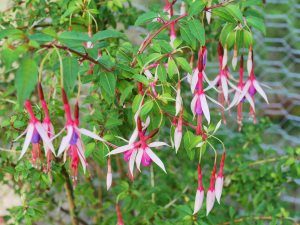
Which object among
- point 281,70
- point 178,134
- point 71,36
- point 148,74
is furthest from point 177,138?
point 281,70

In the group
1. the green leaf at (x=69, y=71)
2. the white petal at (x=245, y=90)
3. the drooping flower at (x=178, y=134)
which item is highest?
the green leaf at (x=69, y=71)

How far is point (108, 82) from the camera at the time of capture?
805mm

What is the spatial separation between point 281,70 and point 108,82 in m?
1.36

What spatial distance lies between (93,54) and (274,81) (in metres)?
1.40

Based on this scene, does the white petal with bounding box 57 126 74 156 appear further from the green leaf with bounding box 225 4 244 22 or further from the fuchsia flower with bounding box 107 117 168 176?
the green leaf with bounding box 225 4 244 22

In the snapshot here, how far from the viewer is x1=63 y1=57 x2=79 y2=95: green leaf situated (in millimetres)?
665

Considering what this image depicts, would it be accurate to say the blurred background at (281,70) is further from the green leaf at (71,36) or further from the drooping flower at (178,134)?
the green leaf at (71,36)

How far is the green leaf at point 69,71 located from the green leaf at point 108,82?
0.40ft

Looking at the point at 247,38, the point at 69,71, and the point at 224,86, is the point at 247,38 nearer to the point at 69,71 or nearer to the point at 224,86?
the point at 224,86

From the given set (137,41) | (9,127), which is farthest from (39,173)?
(137,41)

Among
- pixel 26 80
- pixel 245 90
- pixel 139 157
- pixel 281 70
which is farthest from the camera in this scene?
pixel 281 70

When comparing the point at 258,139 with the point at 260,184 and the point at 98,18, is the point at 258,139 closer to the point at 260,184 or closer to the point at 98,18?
the point at 260,184

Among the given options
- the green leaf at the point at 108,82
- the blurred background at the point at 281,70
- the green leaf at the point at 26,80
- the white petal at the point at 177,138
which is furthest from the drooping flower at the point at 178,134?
the blurred background at the point at 281,70

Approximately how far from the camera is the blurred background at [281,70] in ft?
6.59
